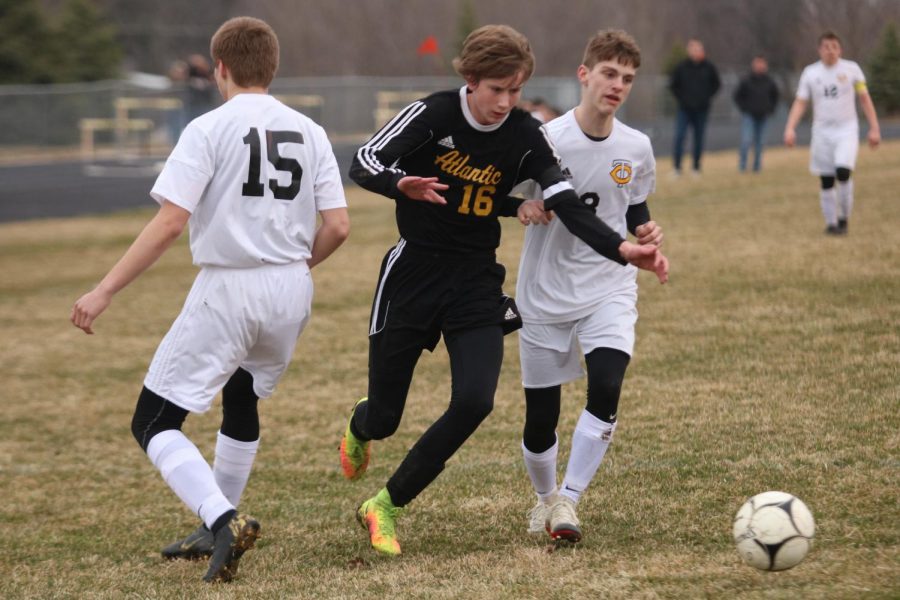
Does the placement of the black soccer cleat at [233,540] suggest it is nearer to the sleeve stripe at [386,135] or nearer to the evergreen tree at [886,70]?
the sleeve stripe at [386,135]

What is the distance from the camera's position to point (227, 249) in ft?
15.0

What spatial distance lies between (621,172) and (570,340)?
2.47 feet

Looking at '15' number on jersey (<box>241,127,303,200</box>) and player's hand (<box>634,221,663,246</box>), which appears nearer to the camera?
'15' number on jersey (<box>241,127,303,200</box>)

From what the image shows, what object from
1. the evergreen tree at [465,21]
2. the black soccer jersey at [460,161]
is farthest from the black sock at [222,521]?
the evergreen tree at [465,21]

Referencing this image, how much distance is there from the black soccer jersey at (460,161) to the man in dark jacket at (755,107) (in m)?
19.7

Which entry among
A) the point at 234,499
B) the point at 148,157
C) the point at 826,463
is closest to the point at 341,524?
the point at 234,499

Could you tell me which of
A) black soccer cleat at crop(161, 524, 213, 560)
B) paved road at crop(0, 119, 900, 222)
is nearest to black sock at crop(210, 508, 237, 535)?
black soccer cleat at crop(161, 524, 213, 560)

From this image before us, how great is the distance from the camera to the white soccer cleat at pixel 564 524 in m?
4.82

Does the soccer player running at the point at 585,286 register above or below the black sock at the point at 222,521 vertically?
above

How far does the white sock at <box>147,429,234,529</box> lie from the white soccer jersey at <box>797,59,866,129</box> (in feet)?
34.2

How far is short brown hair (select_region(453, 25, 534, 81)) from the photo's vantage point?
467 centimetres

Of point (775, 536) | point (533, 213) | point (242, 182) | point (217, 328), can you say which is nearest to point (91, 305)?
point (217, 328)

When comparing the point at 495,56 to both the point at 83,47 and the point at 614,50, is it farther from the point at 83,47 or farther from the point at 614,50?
the point at 83,47

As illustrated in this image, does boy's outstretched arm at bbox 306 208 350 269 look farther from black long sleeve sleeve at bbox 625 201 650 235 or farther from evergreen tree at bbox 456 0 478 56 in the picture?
evergreen tree at bbox 456 0 478 56
